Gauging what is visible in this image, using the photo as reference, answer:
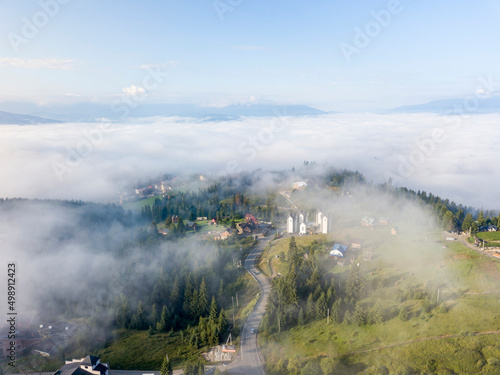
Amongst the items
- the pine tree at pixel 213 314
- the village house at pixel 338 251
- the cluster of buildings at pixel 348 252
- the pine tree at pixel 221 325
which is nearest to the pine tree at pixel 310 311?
the pine tree at pixel 221 325

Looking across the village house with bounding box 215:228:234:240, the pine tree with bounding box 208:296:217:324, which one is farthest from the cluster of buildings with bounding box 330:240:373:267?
the village house with bounding box 215:228:234:240

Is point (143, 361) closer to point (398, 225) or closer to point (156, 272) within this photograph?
point (156, 272)

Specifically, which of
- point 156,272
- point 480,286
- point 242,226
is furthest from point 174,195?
point 480,286

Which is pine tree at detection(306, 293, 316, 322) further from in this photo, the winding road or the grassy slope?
the winding road

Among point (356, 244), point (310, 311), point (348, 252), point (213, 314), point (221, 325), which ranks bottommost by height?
point (213, 314)

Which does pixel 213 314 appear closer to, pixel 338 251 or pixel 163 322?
pixel 163 322

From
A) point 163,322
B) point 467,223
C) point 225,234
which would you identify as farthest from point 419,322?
point 225,234
